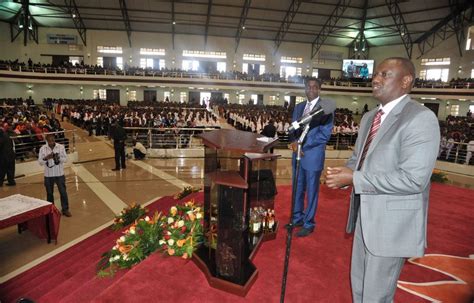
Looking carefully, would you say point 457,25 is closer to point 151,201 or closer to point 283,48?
point 283,48

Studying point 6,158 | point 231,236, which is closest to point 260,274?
point 231,236

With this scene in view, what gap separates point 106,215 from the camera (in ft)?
19.9

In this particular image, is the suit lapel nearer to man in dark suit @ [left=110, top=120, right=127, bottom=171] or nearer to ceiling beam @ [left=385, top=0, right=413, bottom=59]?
man in dark suit @ [left=110, top=120, right=127, bottom=171]

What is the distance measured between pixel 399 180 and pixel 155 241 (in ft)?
9.17

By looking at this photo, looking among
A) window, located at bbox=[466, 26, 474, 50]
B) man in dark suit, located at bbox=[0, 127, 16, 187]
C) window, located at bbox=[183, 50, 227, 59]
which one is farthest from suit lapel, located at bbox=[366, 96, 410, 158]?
window, located at bbox=[183, 50, 227, 59]

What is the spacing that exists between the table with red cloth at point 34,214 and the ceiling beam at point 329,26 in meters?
28.6

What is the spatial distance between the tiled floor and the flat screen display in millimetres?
24794

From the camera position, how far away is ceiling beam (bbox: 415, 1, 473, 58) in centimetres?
2533

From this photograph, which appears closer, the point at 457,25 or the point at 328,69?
the point at 457,25

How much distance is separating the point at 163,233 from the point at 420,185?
290 centimetres

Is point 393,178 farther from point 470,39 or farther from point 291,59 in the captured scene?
point 291,59

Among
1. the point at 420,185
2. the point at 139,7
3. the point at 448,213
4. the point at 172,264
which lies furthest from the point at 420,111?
the point at 139,7

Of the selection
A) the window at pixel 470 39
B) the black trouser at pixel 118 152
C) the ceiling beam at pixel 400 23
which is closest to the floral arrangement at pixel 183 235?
the black trouser at pixel 118 152

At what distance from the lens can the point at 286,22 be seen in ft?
95.3
